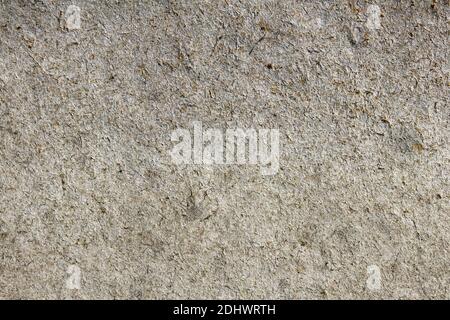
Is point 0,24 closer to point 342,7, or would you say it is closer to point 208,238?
point 208,238

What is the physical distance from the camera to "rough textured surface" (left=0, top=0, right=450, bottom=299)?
265 centimetres

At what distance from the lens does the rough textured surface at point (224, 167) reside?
8.68ft

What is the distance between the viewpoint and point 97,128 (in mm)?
2680

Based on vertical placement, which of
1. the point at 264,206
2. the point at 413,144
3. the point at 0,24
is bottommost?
the point at 264,206

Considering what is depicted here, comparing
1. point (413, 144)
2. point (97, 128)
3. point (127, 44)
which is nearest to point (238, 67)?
point (127, 44)

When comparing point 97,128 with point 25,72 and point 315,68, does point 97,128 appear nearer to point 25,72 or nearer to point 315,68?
point 25,72

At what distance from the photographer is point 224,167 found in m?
2.67

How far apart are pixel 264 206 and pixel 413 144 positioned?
81 centimetres

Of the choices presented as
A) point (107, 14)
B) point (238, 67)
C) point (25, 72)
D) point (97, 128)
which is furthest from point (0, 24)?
point (238, 67)
